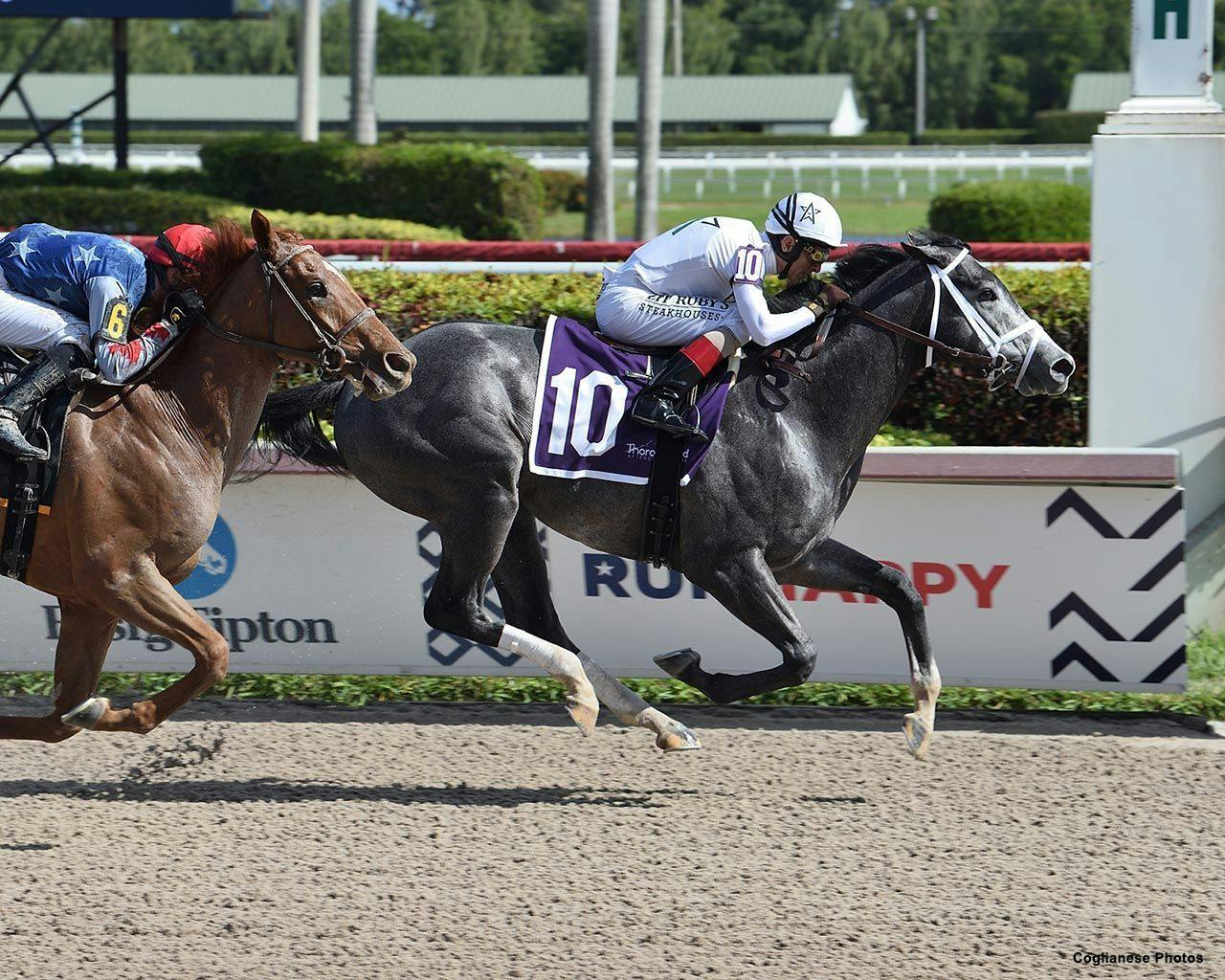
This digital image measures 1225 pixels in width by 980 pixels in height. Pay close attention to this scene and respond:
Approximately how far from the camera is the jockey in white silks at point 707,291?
550 cm

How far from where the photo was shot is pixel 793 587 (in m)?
6.77

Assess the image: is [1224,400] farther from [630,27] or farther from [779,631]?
[630,27]

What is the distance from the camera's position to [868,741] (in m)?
6.24

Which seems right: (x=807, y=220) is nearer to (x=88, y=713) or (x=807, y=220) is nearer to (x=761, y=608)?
(x=761, y=608)

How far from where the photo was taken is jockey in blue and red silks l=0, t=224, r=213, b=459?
16.1ft

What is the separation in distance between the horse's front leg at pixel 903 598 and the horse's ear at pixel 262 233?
206 cm

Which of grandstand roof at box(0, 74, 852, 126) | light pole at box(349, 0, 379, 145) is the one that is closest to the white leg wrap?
light pole at box(349, 0, 379, 145)

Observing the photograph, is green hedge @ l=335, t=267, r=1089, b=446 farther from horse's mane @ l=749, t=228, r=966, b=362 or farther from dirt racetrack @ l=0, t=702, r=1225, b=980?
horse's mane @ l=749, t=228, r=966, b=362

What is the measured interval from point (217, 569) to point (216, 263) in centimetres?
200

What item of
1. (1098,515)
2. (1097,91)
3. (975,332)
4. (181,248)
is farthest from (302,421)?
Answer: (1097,91)

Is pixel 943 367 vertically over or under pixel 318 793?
over

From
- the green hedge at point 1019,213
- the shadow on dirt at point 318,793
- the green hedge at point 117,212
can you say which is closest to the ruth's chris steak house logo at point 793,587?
the shadow on dirt at point 318,793

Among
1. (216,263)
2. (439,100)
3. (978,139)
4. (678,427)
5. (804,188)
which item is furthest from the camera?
(439,100)

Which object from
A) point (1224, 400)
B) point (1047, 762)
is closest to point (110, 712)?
point (1047, 762)
